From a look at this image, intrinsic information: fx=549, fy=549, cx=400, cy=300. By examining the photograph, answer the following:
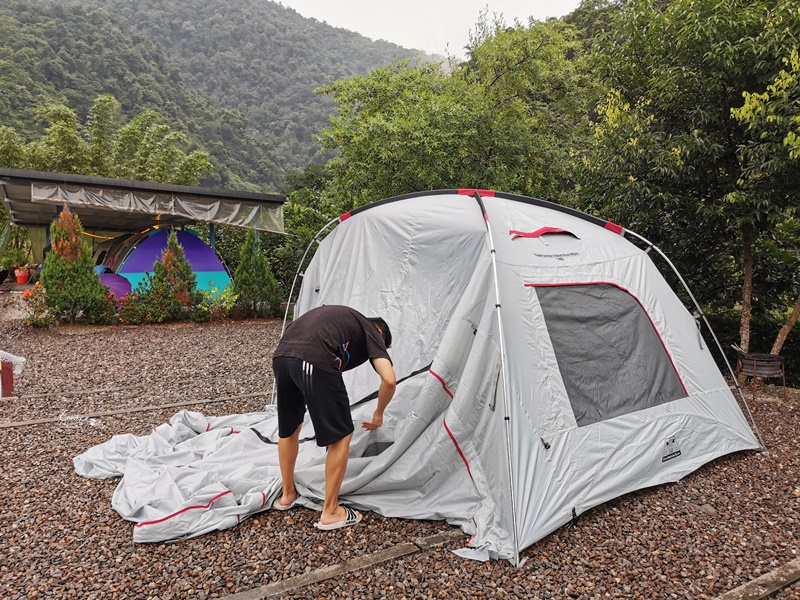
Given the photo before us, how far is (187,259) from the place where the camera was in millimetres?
10938

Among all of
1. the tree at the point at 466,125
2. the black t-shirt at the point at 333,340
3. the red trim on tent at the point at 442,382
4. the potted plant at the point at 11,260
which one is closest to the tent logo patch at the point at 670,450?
the red trim on tent at the point at 442,382

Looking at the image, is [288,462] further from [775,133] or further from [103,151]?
[103,151]

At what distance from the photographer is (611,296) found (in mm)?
3979

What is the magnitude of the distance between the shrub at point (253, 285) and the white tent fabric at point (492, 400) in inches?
248

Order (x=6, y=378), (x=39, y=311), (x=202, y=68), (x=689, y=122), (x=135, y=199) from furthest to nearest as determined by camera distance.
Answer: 1. (x=202, y=68)
2. (x=135, y=199)
3. (x=39, y=311)
4. (x=689, y=122)
5. (x=6, y=378)

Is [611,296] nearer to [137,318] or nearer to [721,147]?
[721,147]

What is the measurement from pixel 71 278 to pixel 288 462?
24.6 feet

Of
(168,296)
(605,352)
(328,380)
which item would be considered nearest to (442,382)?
(328,380)

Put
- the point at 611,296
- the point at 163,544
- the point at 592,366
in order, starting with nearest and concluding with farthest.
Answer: the point at 163,544 → the point at 592,366 → the point at 611,296

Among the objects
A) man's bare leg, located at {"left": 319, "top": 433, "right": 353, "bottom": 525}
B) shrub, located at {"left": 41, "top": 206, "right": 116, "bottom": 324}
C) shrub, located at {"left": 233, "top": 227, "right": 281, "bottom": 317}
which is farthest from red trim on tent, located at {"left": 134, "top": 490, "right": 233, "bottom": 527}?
shrub, located at {"left": 233, "top": 227, "right": 281, "bottom": 317}

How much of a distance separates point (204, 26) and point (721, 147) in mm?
78382

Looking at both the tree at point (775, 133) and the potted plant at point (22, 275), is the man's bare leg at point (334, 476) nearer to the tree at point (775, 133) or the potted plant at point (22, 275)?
the tree at point (775, 133)

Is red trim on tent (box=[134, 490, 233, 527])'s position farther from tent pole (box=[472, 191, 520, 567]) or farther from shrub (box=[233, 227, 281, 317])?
shrub (box=[233, 227, 281, 317])

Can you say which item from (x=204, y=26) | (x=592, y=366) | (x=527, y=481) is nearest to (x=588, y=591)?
(x=527, y=481)
